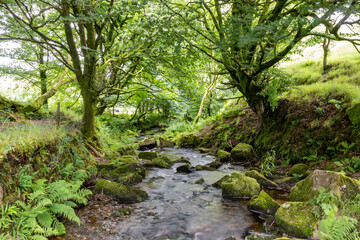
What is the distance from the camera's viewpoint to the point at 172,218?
16.5 feet

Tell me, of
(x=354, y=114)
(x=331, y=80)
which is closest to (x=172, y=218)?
(x=354, y=114)

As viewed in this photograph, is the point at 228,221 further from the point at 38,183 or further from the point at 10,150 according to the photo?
the point at 10,150

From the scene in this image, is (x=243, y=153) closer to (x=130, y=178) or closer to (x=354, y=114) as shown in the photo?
(x=354, y=114)

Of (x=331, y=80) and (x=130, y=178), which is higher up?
(x=331, y=80)

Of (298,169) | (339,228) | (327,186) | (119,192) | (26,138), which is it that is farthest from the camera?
(298,169)

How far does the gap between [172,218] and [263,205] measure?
2.10 metres

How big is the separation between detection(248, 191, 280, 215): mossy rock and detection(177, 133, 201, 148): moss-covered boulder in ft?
30.3

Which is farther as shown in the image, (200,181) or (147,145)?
(147,145)

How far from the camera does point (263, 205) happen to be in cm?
506

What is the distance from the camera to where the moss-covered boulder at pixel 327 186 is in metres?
4.02

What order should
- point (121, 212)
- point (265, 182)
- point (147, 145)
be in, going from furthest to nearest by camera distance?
point (147, 145), point (265, 182), point (121, 212)

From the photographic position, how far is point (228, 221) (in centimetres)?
480

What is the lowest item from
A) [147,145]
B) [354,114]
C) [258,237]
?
[147,145]

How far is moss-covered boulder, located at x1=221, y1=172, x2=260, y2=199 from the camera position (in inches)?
238
